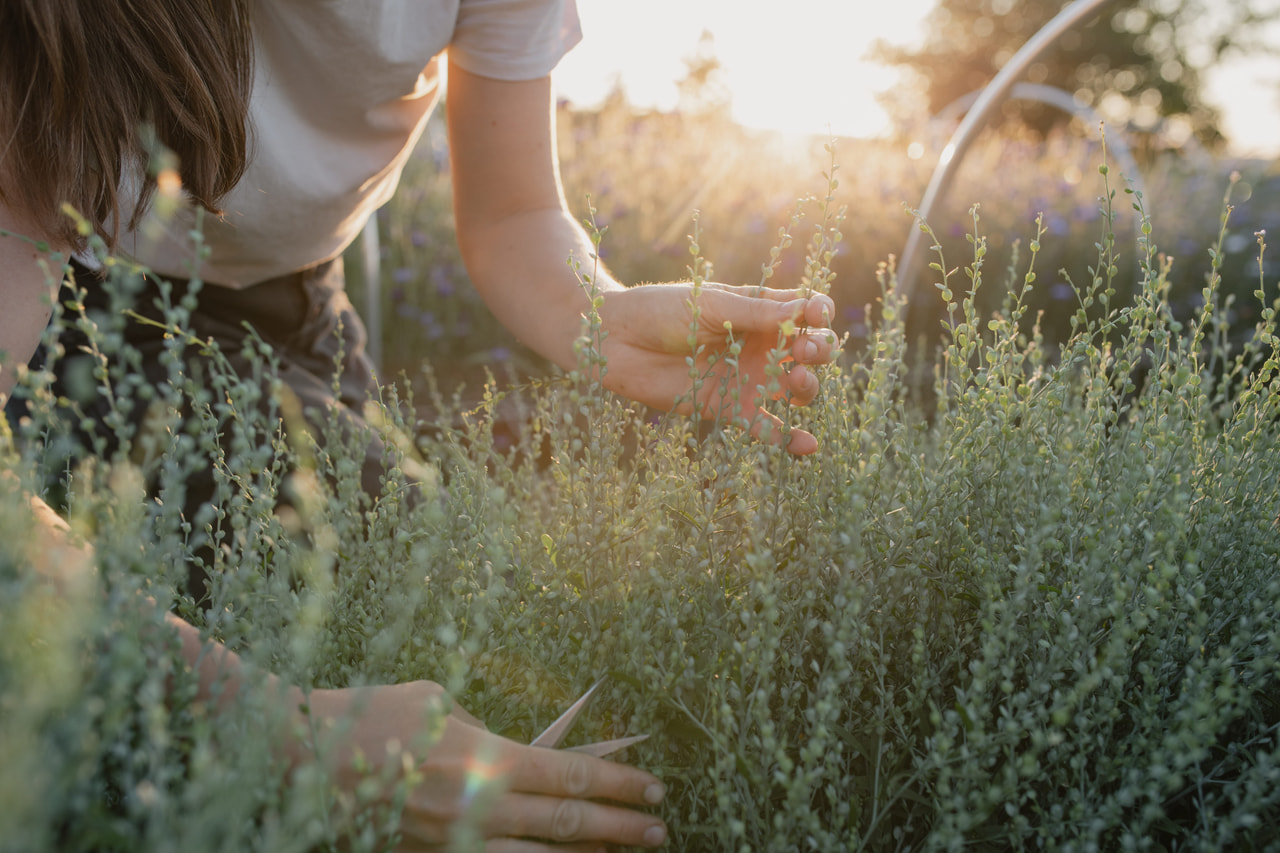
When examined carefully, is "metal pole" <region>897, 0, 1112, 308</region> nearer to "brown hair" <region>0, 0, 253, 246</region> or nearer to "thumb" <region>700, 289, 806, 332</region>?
"thumb" <region>700, 289, 806, 332</region>

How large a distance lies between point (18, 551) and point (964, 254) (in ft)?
16.0

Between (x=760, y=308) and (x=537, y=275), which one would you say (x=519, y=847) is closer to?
(x=760, y=308)

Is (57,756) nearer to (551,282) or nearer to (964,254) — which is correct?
(551,282)

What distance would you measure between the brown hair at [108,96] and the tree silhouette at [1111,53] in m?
28.9

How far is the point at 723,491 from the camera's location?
1.00 metres

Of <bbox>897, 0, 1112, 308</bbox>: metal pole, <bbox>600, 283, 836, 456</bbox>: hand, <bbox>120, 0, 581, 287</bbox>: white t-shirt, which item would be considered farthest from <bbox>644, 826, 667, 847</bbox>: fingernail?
<bbox>897, 0, 1112, 308</bbox>: metal pole

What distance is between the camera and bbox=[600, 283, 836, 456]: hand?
1119mm

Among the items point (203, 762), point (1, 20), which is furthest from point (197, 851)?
point (1, 20)

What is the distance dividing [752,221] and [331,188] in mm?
3044

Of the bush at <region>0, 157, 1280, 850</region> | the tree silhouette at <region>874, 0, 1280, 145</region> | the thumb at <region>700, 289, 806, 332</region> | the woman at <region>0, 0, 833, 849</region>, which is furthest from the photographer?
the tree silhouette at <region>874, 0, 1280, 145</region>

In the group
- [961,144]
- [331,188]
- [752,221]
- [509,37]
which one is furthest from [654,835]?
[752,221]

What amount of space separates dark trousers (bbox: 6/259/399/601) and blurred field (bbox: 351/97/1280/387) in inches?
37.4

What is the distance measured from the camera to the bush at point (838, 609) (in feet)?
2.52

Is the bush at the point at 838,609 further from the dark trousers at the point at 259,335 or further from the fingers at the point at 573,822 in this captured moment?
the dark trousers at the point at 259,335
